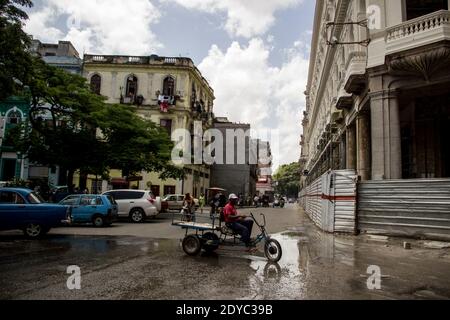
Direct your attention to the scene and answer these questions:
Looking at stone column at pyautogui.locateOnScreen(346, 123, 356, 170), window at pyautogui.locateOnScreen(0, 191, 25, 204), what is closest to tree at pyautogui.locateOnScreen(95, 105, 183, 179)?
window at pyautogui.locateOnScreen(0, 191, 25, 204)

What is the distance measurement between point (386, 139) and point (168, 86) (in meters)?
32.7

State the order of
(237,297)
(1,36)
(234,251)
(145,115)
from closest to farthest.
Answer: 1. (237,297)
2. (234,251)
3. (1,36)
4. (145,115)

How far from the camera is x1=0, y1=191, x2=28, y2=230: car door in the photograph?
11.3m

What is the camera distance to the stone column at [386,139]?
1401cm

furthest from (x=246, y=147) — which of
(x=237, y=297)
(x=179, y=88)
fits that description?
(x=237, y=297)

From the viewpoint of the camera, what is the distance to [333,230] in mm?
14102

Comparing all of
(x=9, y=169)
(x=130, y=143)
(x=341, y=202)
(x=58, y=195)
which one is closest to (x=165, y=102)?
(x=9, y=169)

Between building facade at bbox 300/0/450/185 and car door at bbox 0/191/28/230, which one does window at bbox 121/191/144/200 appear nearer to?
car door at bbox 0/191/28/230

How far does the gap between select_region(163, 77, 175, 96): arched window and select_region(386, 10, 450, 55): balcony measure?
31.7 m

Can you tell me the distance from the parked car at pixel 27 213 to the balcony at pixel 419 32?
44.1ft

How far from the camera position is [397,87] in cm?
1410
